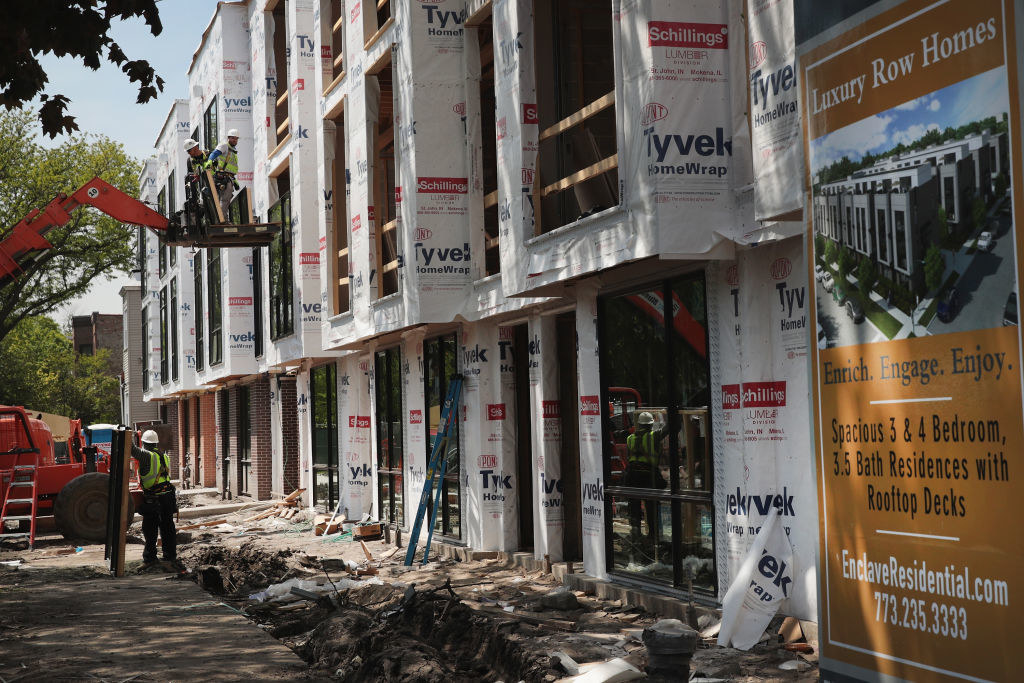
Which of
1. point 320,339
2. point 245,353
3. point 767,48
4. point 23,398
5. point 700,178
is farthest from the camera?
point 23,398

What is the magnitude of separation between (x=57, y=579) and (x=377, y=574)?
449 centimetres

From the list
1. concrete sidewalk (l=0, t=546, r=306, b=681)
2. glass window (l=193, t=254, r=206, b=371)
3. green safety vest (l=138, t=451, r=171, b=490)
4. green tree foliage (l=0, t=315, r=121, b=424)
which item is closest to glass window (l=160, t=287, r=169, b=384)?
glass window (l=193, t=254, r=206, b=371)

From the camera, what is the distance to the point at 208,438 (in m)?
39.6

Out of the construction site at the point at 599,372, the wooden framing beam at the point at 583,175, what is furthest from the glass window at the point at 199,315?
the wooden framing beam at the point at 583,175

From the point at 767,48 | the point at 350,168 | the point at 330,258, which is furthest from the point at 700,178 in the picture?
the point at 330,258

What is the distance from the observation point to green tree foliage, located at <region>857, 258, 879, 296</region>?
4.37m

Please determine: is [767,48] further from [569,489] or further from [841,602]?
[569,489]

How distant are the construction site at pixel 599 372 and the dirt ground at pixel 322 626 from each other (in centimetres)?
6

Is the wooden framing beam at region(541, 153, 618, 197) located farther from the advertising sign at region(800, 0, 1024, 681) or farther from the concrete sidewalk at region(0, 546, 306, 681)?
the advertising sign at region(800, 0, 1024, 681)

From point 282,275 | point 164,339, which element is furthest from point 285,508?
point 164,339

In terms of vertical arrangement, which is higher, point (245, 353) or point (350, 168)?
point (350, 168)

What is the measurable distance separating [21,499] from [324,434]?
6.51 meters

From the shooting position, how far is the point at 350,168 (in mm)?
18969

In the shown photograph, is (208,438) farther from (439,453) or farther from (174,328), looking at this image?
(439,453)
